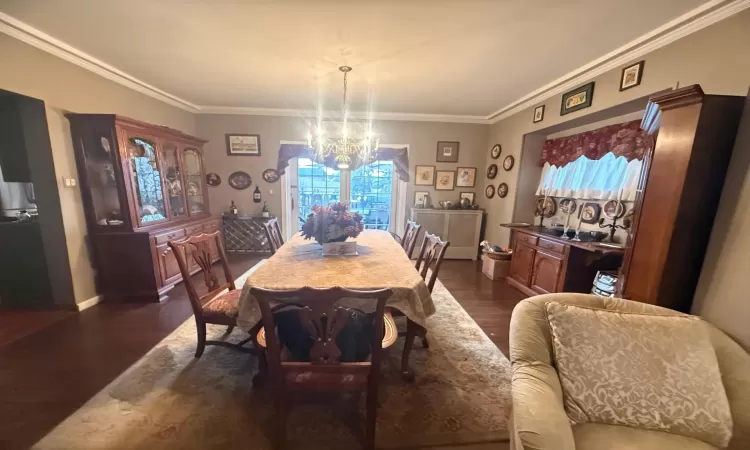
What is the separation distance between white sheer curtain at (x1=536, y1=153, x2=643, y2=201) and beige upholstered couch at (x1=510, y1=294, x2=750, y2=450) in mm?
2100

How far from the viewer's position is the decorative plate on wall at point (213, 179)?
4.81 metres

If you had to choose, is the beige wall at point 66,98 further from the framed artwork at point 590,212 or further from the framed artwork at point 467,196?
the framed artwork at point 590,212

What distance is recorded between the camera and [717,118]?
4.52 feet

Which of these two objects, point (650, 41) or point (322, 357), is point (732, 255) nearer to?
point (650, 41)

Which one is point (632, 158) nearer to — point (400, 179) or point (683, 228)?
point (683, 228)

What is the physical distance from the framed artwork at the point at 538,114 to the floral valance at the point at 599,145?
0.41 metres

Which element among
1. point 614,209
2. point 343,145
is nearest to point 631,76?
point 614,209

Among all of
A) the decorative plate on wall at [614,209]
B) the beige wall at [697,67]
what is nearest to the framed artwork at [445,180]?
the beige wall at [697,67]

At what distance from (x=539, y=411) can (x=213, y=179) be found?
211 inches

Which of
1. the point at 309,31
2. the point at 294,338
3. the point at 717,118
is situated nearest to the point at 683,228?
the point at 717,118

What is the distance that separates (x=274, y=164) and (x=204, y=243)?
296 centimetres

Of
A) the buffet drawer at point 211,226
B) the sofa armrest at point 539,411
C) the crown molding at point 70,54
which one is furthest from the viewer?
the buffet drawer at point 211,226

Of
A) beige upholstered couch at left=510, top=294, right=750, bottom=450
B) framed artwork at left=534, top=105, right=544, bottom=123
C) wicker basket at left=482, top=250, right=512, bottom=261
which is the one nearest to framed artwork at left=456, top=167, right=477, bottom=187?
framed artwork at left=534, top=105, right=544, bottom=123

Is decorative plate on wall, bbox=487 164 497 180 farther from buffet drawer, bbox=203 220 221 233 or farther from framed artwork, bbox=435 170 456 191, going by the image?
buffet drawer, bbox=203 220 221 233
